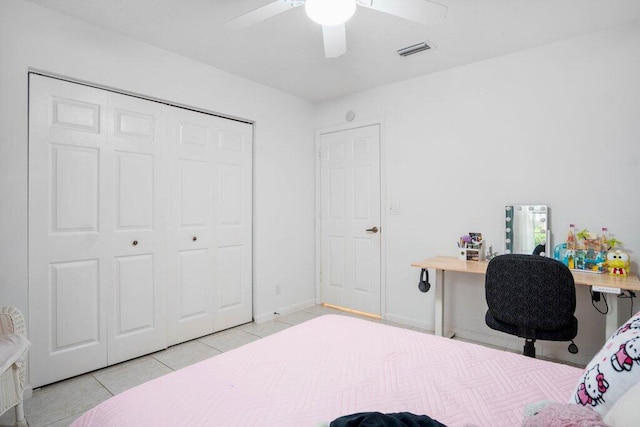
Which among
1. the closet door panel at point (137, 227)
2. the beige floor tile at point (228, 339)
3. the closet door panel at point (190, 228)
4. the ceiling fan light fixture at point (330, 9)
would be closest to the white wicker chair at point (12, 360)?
the closet door panel at point (137, 227)

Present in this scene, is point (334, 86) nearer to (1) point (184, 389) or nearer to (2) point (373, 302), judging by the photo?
(2) point (373, 302)

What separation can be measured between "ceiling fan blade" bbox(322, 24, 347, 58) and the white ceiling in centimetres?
40

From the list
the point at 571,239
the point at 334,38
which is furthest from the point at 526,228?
the point at 334,38

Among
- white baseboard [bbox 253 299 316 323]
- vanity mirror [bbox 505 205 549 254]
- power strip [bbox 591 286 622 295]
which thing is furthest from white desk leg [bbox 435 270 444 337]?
white baseboard [bbox 253 299 316 323]

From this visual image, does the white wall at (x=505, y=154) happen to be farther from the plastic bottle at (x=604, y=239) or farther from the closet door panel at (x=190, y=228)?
the closet door panel at (x=190, y=228)

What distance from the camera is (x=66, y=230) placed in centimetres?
237

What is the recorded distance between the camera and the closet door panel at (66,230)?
2234 mm

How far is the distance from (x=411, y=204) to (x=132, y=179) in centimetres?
254

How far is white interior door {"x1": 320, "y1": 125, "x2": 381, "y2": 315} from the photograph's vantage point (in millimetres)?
3760

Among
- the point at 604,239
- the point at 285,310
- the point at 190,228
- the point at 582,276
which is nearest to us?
the point at 582,276

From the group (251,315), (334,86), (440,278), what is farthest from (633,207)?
(251,315)

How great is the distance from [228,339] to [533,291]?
2.48 meters

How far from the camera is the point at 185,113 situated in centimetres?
303

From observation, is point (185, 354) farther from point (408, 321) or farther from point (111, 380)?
point (408, 321)
